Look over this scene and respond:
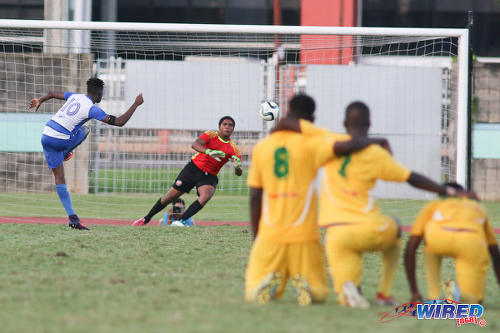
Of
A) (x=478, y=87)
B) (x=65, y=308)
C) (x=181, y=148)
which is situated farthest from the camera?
(x=478, y=87)

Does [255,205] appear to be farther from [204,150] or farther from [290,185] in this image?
[204,150]

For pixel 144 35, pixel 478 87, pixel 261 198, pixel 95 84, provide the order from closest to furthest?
pixel 261 198
pixel 95 84
pixel 144 35
pixel 478 87

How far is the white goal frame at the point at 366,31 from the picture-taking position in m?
11.0

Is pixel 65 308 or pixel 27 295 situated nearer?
pixel 65 308

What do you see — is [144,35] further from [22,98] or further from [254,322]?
[254,322]

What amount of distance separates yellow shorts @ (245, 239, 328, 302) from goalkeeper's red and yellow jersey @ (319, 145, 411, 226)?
25 centimetres

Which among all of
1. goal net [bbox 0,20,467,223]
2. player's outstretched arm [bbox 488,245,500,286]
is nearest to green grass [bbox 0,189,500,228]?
goal net [bbox 0,20,467,223]

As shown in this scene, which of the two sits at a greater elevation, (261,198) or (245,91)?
(245,91)

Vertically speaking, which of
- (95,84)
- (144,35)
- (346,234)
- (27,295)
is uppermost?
(144,35)

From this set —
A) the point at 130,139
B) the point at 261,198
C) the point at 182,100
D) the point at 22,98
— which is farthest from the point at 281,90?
the point at 261,198

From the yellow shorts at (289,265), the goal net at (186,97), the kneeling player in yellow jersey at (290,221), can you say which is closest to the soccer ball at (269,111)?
the goal net at (186,97)

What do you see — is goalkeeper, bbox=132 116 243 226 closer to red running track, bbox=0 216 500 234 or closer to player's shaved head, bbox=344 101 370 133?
red running track, bbox=0 216 500 234

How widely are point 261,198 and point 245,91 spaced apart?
9141mm

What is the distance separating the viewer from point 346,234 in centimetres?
530
